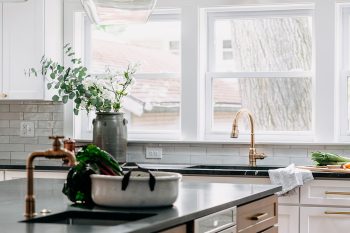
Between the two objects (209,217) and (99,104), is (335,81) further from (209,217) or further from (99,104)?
(209,217)

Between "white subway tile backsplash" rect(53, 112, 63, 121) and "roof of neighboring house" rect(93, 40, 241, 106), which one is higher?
"roof of neighboring house" rect(93, 40, 241, 106)

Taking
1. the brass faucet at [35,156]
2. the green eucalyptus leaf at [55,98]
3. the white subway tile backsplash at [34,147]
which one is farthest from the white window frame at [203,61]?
the brass faucet at [35,156]

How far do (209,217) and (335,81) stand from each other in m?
3.02

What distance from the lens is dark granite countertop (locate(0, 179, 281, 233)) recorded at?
248cm

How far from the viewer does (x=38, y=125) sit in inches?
253

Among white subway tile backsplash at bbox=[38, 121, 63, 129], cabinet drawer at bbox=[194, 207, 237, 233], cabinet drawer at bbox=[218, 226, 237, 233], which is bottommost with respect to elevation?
cabinet drawer at bbox=[218, 226, 237, 233]

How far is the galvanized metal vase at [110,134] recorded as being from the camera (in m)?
5.77

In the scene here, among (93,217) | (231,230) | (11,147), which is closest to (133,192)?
(93,217)

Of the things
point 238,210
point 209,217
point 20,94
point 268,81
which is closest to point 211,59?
point 268,81

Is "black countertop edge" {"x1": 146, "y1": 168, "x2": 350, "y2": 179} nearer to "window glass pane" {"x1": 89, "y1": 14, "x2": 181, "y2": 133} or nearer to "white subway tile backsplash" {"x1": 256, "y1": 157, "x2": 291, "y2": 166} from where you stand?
"white subway tile backsplash" {"x1": 256, "y1": 157, "x2": 291, "y2": 166}

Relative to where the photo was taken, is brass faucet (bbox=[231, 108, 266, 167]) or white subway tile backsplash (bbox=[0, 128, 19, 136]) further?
white subway tile backsplash (bbox=[0, 128, 19, 136])

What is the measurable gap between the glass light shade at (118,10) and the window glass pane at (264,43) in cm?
314

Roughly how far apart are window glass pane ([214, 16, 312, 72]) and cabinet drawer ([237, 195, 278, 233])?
7.29 ft

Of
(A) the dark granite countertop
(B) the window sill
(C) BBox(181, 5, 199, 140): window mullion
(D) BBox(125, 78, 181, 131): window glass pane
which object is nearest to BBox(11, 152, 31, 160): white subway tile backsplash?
(B) the window sill
